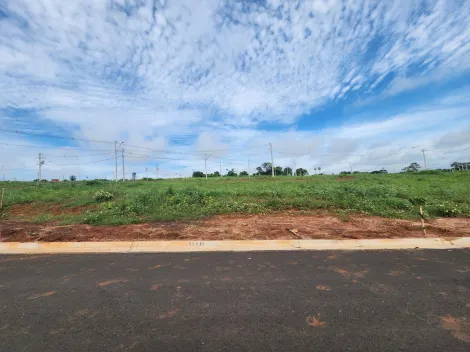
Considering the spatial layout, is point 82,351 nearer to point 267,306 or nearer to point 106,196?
point 267,306

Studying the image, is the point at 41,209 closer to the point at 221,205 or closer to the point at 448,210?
the point at 221,205

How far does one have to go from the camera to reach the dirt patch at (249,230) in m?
7.56

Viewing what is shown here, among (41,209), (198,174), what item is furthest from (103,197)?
(198,174)

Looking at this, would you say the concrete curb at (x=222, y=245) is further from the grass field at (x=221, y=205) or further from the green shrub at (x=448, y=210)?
the green shrub at (x=448, y=210)

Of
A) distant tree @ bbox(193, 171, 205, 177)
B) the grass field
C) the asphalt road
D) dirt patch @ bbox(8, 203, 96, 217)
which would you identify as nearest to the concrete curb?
the asphalt road

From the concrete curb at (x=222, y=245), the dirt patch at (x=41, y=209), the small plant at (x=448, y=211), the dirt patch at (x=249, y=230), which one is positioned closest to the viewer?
the concrete curb at (x=222, y=245)

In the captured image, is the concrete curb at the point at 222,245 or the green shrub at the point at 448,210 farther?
the green shrub at the point at 448,210

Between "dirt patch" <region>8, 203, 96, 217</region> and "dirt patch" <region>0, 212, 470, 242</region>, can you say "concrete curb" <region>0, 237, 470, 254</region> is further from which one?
"dirt patch" <region>8, 203, 96, 217</region>

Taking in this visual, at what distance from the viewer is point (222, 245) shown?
22.6 feet

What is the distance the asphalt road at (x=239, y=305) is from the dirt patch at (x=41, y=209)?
26.3 feet

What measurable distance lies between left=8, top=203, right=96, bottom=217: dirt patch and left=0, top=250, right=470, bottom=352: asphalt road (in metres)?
8.03

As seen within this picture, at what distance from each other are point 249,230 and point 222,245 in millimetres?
1585

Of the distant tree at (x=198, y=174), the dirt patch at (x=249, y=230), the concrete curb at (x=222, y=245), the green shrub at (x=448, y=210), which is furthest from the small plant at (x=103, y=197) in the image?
the distant tree at (x=198, y=174)

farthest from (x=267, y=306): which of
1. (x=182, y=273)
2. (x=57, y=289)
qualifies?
(x=57, y=289)
